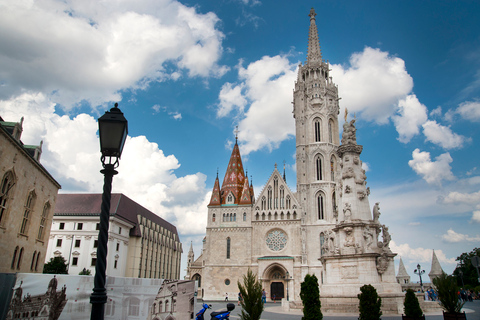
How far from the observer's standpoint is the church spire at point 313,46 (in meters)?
57.3

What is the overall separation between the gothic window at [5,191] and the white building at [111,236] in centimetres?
2209

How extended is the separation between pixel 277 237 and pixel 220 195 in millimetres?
10682

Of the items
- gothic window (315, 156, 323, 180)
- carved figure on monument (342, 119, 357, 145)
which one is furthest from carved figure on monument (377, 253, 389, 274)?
gothic window (315, 156, 323, 180)

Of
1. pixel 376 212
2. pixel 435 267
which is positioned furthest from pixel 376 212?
pixel 435 267

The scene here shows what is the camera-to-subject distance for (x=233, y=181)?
52.2 meters

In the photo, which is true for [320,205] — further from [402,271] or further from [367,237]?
[367,237]

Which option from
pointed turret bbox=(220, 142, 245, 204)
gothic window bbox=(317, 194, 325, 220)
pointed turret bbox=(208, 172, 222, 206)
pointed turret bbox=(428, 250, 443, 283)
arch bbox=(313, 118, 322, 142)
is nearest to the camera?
gothic window bbox=(317, 194, 325, 220)

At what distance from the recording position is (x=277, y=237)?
46750 mm

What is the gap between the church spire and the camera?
57312mm

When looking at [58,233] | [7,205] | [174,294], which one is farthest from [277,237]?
[174,294]

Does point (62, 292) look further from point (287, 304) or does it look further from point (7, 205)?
point (287, 304)

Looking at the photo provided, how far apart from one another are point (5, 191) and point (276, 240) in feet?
119

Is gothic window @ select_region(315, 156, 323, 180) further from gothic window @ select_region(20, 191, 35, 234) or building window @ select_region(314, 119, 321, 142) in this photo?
gothic window @ select_region(20, 191, 35, 234)

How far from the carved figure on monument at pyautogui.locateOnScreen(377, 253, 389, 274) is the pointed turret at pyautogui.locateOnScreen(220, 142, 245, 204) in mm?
30915
